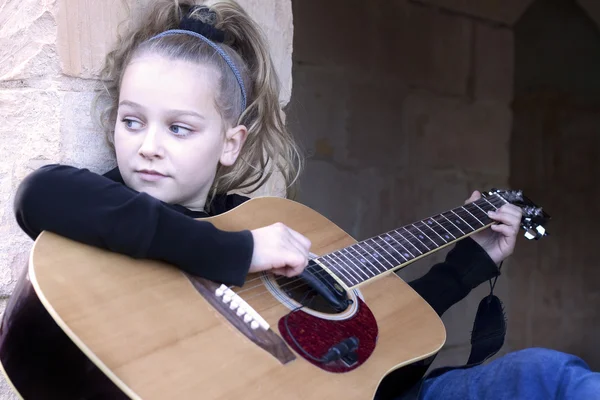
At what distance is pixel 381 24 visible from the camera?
2811 millimetres

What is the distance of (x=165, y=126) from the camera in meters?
1.18

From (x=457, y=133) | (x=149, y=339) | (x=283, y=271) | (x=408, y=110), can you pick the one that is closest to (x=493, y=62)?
(x=457, y=133)

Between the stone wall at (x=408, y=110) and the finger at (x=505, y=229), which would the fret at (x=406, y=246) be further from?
the stone wall at (x=408, y=110)

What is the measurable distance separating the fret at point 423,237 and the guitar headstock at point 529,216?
1.03 ft

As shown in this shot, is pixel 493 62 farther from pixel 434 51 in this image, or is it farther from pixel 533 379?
pixel 533 379

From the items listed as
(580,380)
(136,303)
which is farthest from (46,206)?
(580,380)

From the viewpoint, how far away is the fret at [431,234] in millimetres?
1410

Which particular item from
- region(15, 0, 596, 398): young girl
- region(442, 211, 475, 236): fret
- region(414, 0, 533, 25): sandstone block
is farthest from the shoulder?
region(414, 0, 533, 25): sandstone block

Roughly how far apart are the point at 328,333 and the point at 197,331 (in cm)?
24

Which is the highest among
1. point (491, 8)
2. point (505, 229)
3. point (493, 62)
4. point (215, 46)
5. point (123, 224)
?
point (491, 8)

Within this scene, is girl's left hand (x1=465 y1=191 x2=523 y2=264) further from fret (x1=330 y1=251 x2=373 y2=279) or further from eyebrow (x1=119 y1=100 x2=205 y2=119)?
eyebrow (x1=119 y1=100 x2=205 y2=119)

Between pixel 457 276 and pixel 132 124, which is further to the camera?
pixel 457 276

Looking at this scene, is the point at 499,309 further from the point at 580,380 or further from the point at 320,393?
the point at 320,393

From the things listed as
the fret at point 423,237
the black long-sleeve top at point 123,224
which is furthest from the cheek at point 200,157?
the fret at point 423,237
